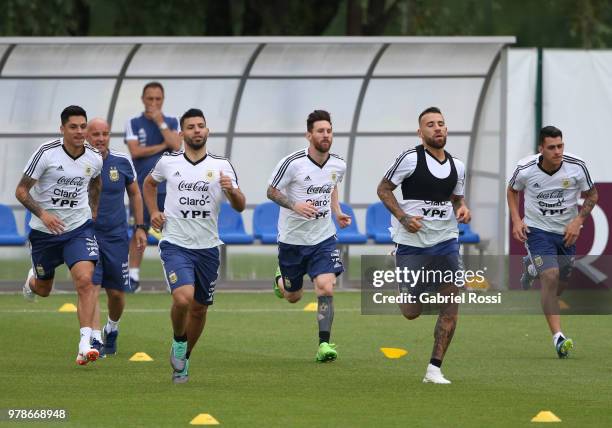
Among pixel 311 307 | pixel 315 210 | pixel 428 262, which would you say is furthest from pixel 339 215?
pixel 311 307

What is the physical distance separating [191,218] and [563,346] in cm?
377

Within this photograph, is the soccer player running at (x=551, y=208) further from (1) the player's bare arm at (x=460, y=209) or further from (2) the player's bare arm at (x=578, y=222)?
(1) the player's bare arm at (x=460, y=209)

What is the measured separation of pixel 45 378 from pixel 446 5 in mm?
20621

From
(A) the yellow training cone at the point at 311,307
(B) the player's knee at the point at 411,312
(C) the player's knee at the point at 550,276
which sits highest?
(C) the player's knee at the point at 550,276

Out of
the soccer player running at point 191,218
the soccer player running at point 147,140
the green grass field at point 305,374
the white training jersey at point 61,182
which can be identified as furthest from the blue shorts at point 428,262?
the soccer player running at point 147,140

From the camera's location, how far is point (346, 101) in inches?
901

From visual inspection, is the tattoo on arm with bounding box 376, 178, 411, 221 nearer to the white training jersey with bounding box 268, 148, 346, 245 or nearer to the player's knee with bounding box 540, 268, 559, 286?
the white training jersey with bounding box 268, 148, 346, 245

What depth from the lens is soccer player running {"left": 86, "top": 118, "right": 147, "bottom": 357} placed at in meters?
14.3

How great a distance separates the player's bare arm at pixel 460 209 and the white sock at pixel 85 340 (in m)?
3.18

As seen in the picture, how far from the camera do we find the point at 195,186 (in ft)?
40.7

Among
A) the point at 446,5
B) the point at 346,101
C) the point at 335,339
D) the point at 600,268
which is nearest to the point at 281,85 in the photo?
the point at 346,101

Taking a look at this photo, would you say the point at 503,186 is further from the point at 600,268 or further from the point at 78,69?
the point at 78,69

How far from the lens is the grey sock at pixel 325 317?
13945 millimetres

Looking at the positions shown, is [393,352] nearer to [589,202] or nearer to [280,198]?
[280,198]
